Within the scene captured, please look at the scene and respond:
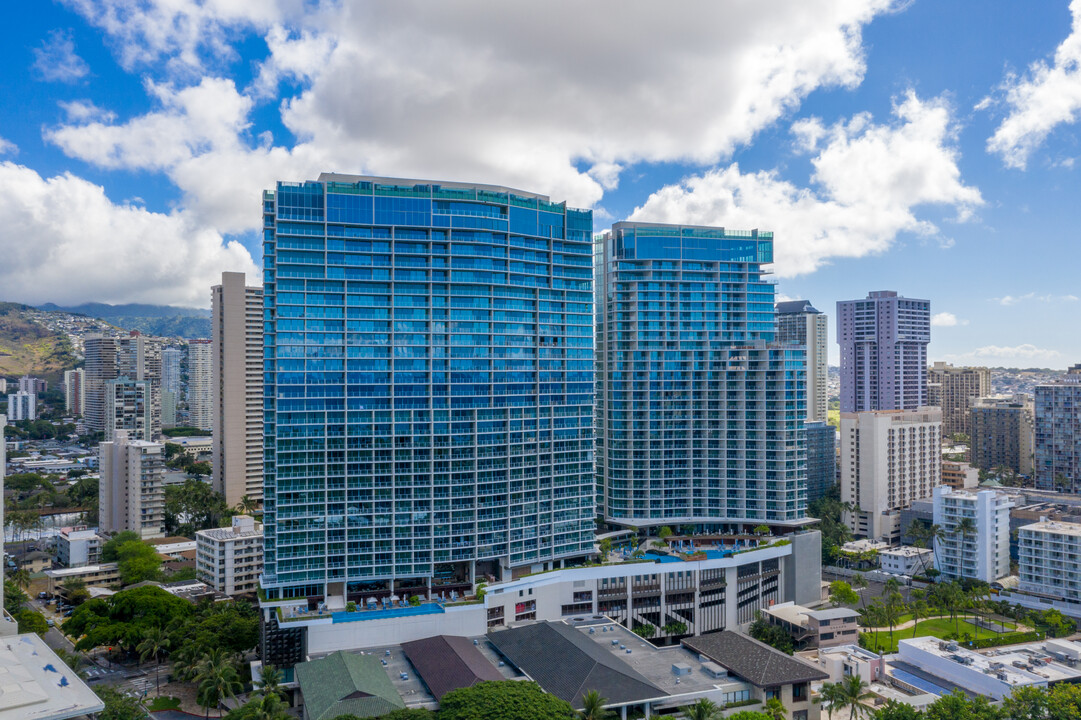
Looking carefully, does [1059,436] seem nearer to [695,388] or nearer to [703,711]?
[695,388]

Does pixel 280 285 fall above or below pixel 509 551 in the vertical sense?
above

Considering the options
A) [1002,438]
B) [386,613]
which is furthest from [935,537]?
[386,613]

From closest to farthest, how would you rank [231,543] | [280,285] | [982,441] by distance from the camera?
1. [280,285]
2. [231,543]
3. [982,441]

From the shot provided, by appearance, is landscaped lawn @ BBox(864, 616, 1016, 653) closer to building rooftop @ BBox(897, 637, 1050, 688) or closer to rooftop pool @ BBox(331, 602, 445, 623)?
building rooftop @ BBox(897, 637, 1050, 688)

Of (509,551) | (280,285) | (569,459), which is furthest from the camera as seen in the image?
(569,459)

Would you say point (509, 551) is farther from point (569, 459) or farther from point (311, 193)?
point (311, 193)

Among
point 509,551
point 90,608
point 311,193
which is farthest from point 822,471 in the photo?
point 90,608

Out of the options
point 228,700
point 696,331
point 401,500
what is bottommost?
point 228,700

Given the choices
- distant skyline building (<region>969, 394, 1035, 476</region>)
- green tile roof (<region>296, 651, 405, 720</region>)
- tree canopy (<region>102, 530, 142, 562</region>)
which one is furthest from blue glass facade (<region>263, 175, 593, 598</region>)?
distant skyline building (<region>969, 394, 1035, 476</region>)
